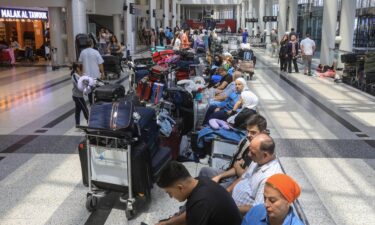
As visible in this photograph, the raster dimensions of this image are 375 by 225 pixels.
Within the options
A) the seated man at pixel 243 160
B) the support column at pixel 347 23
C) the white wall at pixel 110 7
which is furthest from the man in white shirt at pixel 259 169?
the white wall at pixel 110 7

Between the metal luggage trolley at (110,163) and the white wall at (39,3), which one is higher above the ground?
the white wall at (39,3)

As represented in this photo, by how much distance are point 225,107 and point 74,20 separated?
41.3 feet

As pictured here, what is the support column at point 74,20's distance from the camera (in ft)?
59.7

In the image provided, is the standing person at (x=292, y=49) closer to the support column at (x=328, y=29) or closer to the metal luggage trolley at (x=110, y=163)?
the support column at (x=328, y=29)

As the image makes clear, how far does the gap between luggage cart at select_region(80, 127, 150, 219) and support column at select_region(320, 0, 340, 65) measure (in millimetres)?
15523

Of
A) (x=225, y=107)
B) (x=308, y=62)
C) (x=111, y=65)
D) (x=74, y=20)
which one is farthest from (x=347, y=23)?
(x=225, y=107)

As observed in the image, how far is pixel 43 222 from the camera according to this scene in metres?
4.45

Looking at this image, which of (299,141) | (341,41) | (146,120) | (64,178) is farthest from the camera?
(341,41)

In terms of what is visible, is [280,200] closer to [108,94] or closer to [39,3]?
[108,94]

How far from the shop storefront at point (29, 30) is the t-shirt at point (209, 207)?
70.1 feet

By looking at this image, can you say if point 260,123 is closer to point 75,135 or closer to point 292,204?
point 292,204

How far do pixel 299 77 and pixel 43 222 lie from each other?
1385cm

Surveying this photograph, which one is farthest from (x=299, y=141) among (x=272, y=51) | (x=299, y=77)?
(x=272, y=51)

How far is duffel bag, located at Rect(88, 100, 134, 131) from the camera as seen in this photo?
429cm
